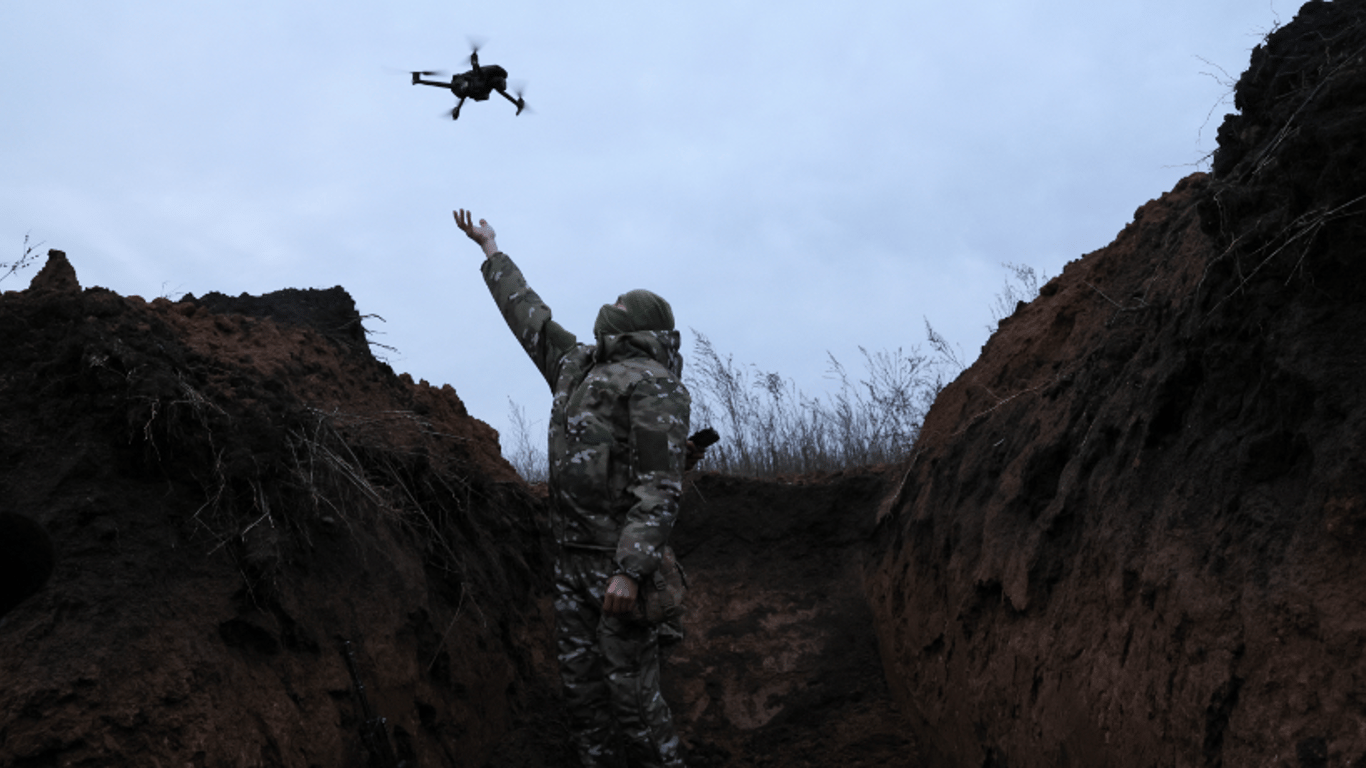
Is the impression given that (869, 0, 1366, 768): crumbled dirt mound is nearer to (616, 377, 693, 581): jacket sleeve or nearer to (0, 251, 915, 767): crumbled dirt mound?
(0, 251, 915, 767): crumbled dirt mound

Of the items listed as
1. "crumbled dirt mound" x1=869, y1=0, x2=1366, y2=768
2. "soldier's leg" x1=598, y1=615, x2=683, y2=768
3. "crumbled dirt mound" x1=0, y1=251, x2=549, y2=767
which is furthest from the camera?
"soldier's leg" x1=598, y1=615, x2=683, y2=768

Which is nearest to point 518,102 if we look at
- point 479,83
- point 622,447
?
point 479,83

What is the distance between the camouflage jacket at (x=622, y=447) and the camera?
3.94 m

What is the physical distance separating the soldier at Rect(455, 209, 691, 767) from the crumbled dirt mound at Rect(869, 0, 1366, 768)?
58.5 inches

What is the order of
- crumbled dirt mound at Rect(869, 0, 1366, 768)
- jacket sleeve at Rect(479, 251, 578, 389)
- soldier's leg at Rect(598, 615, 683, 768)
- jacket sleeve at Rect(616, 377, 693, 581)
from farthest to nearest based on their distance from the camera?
jacket sleeve at Rect(479, 251, 578, 389) < soldier's leg at Rect(598, 615, 683, 768) < jacket sleeve at Rect(616, 377, 693, 581) < crumbled dirt mound at Rect(869, 0, 1366, 768)

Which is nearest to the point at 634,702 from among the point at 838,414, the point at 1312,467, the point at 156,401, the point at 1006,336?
the point at 156,401

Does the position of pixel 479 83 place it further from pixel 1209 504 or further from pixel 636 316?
pixel 1209 504

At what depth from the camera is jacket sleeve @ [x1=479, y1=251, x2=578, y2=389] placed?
4.56 metres

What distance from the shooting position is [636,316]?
14.3 ft

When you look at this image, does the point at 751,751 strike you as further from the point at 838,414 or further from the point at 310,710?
the point at 838,414

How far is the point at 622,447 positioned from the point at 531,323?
→ 2.68 ft

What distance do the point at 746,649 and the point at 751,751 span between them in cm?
83

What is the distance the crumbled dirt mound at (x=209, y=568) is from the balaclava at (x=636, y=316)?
1.20m

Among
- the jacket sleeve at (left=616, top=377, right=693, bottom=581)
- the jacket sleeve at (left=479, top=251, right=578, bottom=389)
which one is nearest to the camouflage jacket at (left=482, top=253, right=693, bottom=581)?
the jacket sleeve at (left=616, top=377, right=693, bottom=581)
